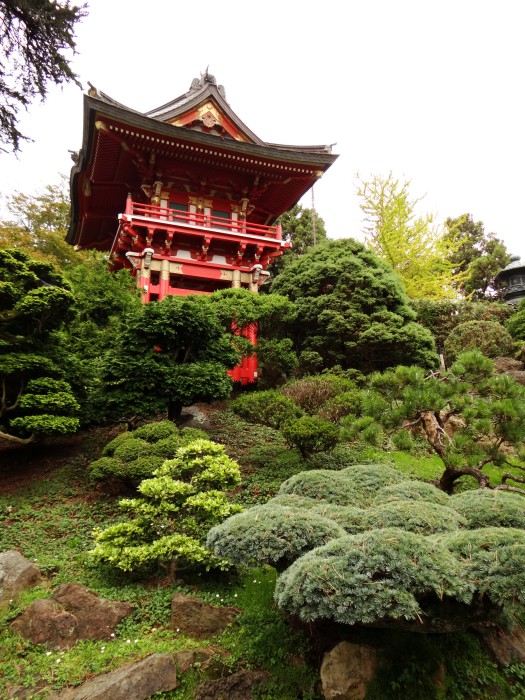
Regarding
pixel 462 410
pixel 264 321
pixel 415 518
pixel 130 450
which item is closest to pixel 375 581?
pixel 415 518

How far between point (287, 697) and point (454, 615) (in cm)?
140

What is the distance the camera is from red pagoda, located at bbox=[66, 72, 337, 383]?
38.2ft

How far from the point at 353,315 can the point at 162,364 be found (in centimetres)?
594

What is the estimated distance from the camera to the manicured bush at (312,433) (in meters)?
6.65

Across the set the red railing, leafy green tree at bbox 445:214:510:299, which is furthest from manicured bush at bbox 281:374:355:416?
leafy green tree at bbox 445:214:510:299

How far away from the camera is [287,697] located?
10.0 ft

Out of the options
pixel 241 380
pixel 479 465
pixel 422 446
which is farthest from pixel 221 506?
pixel 241 380

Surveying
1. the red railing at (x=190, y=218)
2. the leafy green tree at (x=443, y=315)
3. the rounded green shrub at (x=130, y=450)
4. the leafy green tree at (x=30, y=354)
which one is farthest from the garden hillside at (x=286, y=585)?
the leafy green tree at (x=443, y=315)

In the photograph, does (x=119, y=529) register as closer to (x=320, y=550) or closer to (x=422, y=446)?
(x=320, y=550)

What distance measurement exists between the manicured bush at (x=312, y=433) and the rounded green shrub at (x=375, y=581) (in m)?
3.95

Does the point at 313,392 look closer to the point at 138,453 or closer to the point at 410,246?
the point at 138,453

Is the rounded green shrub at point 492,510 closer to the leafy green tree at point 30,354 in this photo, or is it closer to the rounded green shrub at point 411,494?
the rounded green shrub at point 411,494

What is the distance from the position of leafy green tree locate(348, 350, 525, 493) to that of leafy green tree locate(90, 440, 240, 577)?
7.26 feet

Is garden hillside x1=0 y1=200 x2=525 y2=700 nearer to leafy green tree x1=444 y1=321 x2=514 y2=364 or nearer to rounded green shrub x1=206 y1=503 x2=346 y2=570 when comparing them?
rounded green shrub x1=206 y1=503 x2=346 y2=570
